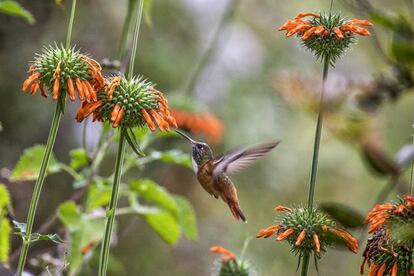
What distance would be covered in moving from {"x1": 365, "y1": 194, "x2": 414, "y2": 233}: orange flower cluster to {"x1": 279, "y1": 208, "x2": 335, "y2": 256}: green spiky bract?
→ 11 cm

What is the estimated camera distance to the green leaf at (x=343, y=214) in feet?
4.55

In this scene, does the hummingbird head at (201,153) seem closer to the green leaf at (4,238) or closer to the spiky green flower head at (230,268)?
the spiky green flower head at (230,268)

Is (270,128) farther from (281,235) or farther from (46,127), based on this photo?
(281,235)

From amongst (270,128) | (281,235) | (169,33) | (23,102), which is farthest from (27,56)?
(281,235)

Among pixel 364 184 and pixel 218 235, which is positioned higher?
pixel 364 184

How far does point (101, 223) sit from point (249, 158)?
0.93 meters

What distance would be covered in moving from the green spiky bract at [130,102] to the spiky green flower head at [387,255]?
1.89 feet

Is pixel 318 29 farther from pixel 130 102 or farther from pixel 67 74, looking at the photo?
pixel 67 74

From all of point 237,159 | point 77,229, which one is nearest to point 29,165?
point 77,229

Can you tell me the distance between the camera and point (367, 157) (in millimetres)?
1467

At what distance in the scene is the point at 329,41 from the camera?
1.62 meters

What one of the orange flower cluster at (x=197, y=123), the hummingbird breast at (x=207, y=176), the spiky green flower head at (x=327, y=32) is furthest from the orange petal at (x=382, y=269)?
the orange flower cluster at (x=197, y=123)

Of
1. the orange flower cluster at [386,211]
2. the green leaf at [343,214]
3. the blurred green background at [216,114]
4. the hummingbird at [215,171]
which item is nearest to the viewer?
the green leaf at [343,214]

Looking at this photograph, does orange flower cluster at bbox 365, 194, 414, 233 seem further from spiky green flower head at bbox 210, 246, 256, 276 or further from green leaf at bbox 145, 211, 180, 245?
green leaf at bbox 145, 211, 180, 245
